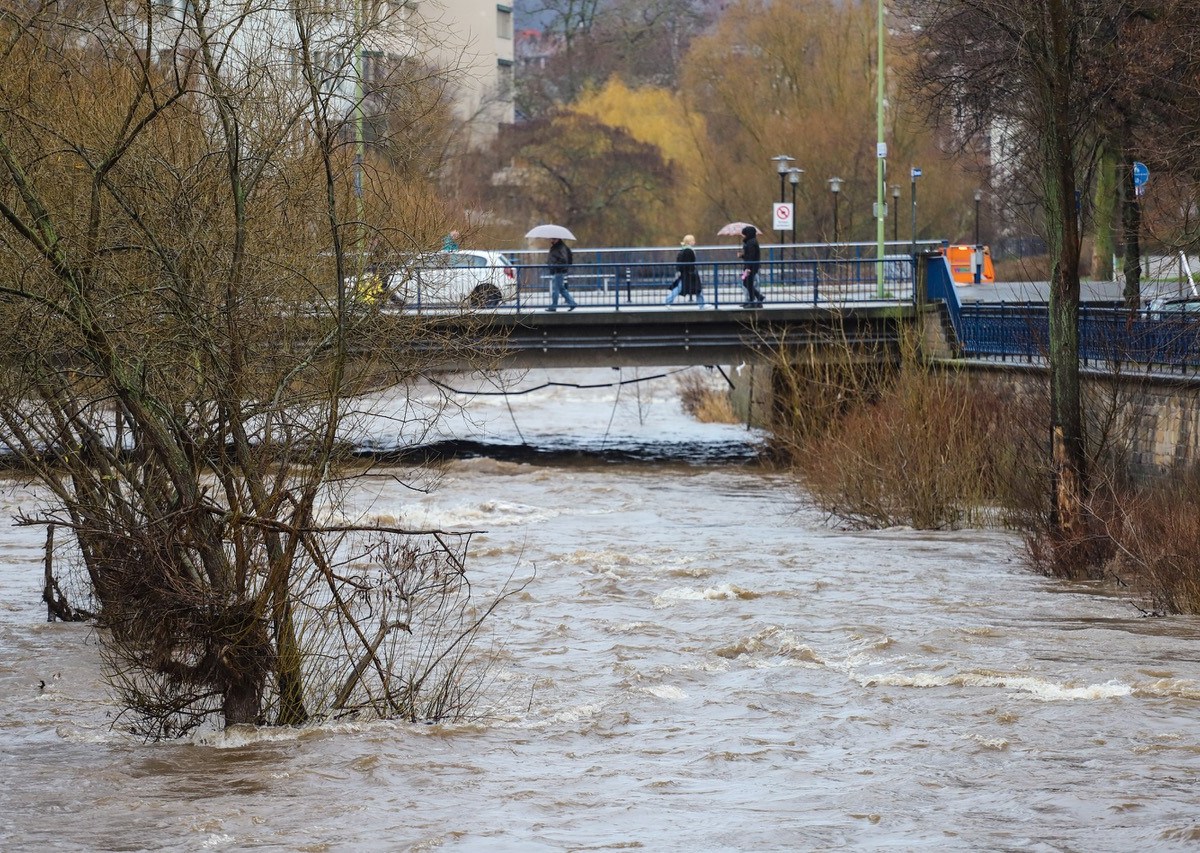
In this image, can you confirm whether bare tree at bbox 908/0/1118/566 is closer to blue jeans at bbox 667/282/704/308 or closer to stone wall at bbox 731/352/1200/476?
stone wall at bbox 731/352/1200/476

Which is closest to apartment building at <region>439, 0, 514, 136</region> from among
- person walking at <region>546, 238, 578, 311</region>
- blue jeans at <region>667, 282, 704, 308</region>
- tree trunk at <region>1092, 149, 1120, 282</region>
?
tree trunk at <region>1092, 149, 1120, 282</region>

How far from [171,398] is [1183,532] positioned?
8888mm

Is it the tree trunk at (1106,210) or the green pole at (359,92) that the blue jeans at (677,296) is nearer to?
the tree trunk at (1106,210)

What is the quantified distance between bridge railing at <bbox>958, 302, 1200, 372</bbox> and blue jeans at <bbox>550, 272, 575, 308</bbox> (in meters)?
7.24

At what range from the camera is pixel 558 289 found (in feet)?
99.0

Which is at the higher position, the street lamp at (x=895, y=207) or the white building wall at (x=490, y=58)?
the white building wall at (x=490, y=58)

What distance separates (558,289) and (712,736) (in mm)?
20008

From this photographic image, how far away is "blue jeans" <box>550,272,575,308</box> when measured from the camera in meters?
29.9

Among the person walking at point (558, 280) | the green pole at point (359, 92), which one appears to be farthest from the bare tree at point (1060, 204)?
the person walking at point (558, 280)

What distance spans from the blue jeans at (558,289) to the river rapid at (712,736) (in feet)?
38.9

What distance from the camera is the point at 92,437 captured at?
12242 millimetres

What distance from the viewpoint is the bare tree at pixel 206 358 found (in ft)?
30.0

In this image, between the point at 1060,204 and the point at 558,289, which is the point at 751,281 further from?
the point at 1060,204

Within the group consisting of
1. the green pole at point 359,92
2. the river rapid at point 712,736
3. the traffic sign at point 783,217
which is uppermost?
the traffic sign at point 783,217
